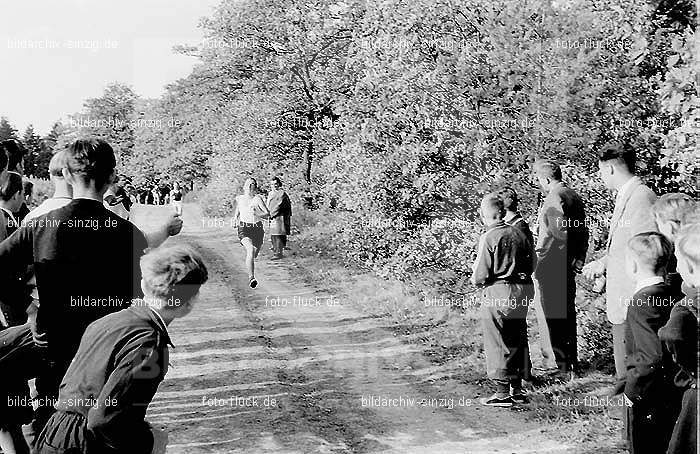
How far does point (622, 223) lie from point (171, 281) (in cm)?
398

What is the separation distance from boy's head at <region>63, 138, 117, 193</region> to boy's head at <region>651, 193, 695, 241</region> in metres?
3.71

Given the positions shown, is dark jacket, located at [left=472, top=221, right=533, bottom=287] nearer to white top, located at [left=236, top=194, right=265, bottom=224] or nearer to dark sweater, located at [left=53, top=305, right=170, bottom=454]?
dark sweater, located at [left=53, top=305, right=170, bottom=454]

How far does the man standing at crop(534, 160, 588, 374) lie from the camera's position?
25.0 feet

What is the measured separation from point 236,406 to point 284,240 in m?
11.0

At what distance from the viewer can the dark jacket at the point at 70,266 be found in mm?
3982

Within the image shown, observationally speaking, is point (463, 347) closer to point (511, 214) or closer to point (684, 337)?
point (511, 214)

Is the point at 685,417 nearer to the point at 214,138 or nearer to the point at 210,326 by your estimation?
the point at 210,326

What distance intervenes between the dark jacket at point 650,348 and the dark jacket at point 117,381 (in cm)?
296

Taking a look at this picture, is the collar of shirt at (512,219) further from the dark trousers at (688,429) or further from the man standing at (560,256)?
the dark trousers at (688,429)

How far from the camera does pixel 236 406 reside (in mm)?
7020

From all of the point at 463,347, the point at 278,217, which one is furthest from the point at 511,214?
the point at 278,217

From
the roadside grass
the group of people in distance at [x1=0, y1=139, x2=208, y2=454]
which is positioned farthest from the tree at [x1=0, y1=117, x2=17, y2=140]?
the group of people in distance at [x1=0, y1=139, x2=208, y2=454]

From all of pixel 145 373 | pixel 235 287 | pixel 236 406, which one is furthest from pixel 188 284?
pixel 235 287

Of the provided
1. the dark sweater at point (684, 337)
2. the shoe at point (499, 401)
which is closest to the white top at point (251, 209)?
the shoe at point (499, 401)
